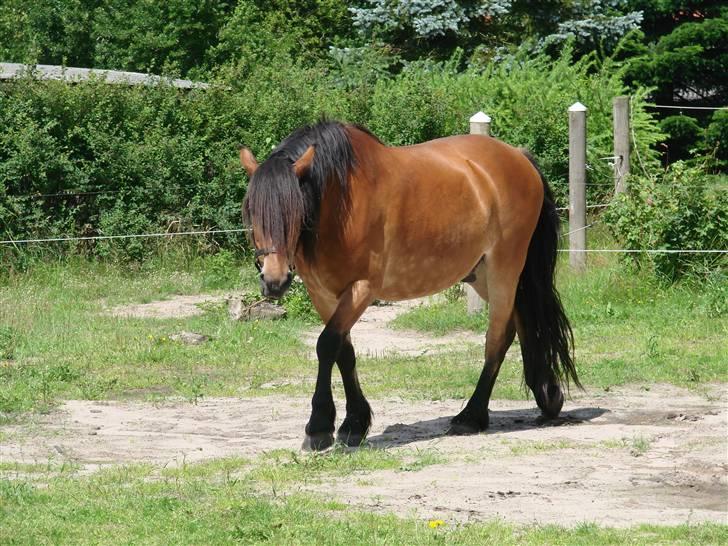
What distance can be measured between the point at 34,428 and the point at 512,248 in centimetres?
337

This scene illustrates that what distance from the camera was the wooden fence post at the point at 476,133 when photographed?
12.6 m

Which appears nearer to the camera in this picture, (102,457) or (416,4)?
(102,457)

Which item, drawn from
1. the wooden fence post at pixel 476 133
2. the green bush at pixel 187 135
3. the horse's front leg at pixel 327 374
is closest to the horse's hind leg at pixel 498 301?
the horse's front leg at pixel 327 374

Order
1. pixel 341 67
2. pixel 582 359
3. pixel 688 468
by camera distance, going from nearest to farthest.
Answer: pixel 688 468, pixel 582 359, pixel 341 67

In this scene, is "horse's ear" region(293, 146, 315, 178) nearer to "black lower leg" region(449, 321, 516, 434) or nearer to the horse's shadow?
the horse's shadow

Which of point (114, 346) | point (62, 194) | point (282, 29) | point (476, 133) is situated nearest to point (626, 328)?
point (476, 133)

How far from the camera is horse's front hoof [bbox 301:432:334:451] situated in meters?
7.61

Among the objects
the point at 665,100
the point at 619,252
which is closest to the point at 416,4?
the point at 665,100

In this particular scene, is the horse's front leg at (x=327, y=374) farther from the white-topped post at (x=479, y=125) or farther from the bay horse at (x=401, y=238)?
the white-topped post at (x=479, y=125)

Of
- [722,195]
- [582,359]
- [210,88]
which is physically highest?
[210,88]

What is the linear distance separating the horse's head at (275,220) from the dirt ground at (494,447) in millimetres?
1129

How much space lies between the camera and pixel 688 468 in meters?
7.06

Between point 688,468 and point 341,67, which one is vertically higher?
→ point 341,67

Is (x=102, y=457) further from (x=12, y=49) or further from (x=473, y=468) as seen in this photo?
(x=12, y=49)
